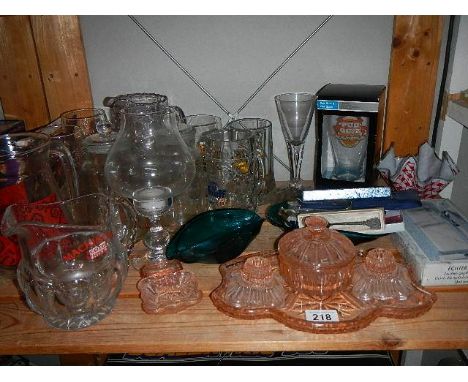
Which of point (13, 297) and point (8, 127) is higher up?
point (8, 127)

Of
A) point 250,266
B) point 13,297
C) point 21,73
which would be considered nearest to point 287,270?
point 250,266

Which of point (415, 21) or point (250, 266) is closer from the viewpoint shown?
point (250, 266)

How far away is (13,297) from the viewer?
0.67 metres

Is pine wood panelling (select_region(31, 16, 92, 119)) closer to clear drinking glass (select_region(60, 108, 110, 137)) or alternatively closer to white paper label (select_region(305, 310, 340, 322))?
clear drinking glass (select_region(60, 108, 110, 137))

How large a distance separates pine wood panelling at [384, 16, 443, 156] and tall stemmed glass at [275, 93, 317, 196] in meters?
0.18

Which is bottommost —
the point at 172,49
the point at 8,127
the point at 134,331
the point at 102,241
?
the point at 134,331

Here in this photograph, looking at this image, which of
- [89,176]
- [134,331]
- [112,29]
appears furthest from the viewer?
[112,29]

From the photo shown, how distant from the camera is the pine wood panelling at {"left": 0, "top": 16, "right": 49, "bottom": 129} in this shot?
94cm

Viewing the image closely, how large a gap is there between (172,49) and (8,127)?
14.8 inches

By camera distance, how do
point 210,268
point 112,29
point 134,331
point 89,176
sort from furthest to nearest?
point 112,29
point 89,176
point 210,268
point 134,331

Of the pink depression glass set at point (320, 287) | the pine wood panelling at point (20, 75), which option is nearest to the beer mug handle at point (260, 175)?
the pink depression glass set at point (320, 287)

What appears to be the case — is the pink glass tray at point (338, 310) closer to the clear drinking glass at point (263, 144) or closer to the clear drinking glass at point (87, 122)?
the clear drinking glass at point (263, 144)

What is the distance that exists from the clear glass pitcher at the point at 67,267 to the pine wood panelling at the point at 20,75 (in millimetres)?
436

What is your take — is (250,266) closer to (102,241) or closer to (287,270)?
(287,270)
